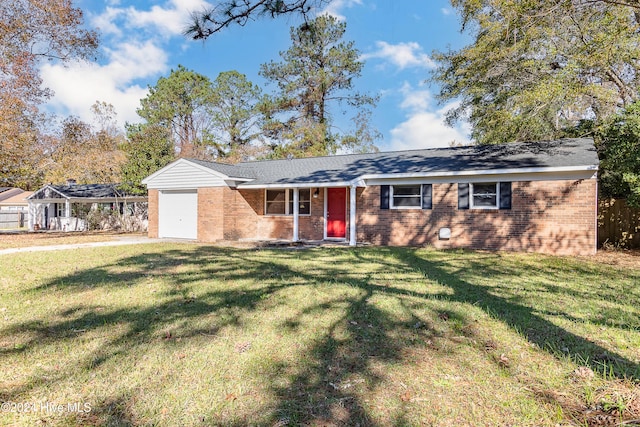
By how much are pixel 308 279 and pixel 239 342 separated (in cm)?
312

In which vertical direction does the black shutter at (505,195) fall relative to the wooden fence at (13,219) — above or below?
above

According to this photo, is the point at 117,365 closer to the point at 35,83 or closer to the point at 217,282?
the point at 217,282

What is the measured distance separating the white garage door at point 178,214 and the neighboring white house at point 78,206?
793cm

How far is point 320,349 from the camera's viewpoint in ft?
12.2

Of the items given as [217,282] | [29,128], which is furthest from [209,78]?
[217,282]

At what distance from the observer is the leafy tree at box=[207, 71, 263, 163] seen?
102 feet

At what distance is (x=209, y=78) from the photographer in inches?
1323

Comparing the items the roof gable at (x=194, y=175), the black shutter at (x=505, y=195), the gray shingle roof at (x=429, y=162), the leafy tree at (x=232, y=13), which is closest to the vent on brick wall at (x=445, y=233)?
the black shutter at (x=505, y=195)

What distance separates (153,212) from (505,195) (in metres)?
14.8

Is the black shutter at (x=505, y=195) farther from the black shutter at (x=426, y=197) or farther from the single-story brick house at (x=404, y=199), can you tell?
the black shutter at (x=426, y=197)

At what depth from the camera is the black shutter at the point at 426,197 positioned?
12883 millimetres

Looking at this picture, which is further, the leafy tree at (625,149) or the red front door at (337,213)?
the red front door at (337,213)

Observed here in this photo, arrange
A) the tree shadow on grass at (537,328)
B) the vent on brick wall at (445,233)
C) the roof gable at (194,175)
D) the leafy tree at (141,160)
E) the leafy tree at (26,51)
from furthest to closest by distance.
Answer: the leafy tree at (141,160), the roof gable at (194,175), the leafy tree at (26,51), the vent on brick wall at (445,233), the tree shadow on grass at (537,328)

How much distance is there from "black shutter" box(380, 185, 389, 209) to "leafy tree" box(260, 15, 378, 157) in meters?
13.6
